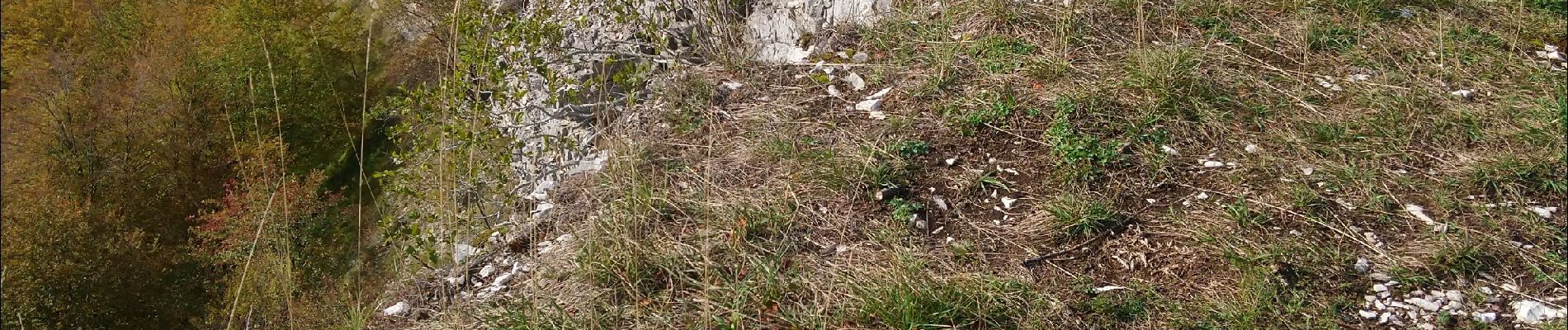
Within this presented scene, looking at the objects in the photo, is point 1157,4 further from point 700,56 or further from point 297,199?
point 297,199

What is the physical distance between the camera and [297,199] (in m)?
19.1

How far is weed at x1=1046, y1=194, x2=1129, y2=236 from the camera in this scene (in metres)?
3.50

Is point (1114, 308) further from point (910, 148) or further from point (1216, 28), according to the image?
point (1216, 28)

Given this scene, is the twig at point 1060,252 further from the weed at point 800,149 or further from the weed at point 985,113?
the weed at point 800,149

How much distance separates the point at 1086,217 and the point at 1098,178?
0.32 m

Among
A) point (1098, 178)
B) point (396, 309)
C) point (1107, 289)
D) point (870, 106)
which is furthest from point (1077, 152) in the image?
point (396, 309)

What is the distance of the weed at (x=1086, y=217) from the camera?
350 centimetres

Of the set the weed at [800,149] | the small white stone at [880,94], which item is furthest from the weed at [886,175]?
the small white stone at [880,94]

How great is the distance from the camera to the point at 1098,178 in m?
3.75

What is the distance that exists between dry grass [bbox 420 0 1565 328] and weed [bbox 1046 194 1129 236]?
13mm

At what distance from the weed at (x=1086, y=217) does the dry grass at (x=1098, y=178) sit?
0.04 feet

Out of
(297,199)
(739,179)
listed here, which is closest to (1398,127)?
(739,179)

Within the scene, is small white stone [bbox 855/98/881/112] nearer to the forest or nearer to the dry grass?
the dry grass

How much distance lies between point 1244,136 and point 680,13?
11.5ft
